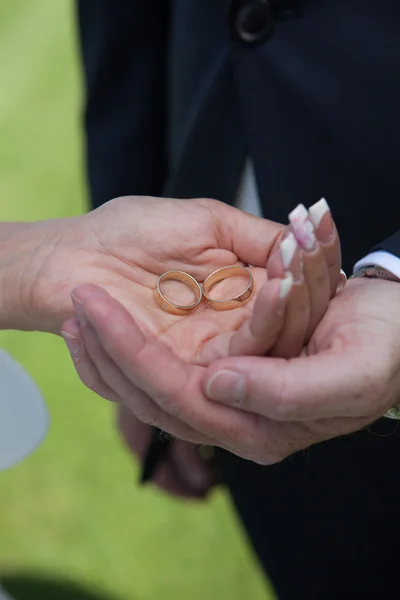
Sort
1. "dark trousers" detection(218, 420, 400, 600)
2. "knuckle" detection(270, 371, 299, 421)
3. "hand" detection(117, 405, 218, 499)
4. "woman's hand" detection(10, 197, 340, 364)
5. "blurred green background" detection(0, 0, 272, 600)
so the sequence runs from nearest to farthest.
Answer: "knuckle" detection(270, 371, 299, 421) < "woman's hand" detection(10, 197, 340, 364) < "dark trousers" detection(218, 420, 400, 600) < "hand" detection(117, 405, 218, 499) < "blurred green background" detection(0, 0, 272, 600)

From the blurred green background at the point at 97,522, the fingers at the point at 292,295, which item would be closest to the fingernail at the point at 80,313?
the fingers at the point at 292,295

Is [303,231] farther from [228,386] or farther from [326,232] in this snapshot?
[228,386]

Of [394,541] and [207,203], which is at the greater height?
[207,203]

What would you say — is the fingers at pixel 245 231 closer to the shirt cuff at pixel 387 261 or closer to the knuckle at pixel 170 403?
the shirt cuff at pixel 387 261

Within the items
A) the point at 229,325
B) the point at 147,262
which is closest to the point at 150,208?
the point at 147,262

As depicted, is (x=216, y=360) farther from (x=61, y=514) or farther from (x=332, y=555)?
(x=61, y=514)

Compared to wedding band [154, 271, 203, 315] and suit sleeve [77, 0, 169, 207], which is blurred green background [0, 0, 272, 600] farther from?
wedding band [154, 271, 203, 315]

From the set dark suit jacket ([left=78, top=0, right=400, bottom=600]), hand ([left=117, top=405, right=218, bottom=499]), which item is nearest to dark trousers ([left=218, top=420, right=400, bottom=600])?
dark suit jacket ([left=78, top=0, right=400, bottom=600])
